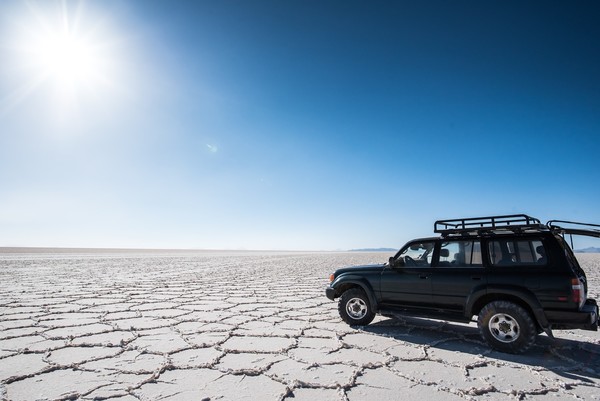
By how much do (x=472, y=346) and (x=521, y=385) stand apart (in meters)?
1.38

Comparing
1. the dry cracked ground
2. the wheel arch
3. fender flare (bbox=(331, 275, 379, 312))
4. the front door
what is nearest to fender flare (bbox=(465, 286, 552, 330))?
the wheel arch

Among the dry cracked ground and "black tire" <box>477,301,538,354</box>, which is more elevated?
"black tire" <box>477,301,538,354</box>

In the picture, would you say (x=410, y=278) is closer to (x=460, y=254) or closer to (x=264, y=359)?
(x=460, y=254)

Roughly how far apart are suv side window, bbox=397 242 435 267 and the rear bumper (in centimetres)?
177

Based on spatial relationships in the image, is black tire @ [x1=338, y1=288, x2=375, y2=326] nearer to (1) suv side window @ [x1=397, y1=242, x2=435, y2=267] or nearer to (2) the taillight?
(1) suv side window @ [x1=397, y1=242, x2=435, y2=267]

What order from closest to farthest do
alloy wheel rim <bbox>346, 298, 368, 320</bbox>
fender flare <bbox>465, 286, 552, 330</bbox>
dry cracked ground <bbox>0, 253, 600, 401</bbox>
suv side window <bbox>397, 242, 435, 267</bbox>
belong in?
dry cracked ground <bbox>0, 253, 600, 401</bbox>
fender flare <bbox>465, 286, 552, 330</bbox>
suv side window <bbox>397, 242, 435, 267</bbox>
alloy wheel rim <bbox>346, 298, 368, 320</bbox>

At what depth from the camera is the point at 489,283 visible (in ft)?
16.1

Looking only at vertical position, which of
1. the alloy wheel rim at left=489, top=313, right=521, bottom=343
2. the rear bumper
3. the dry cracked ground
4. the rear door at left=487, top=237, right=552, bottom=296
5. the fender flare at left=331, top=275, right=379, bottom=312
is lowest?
the dry cracked ground

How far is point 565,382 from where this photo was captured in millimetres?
3637

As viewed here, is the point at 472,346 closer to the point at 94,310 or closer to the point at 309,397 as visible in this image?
the point at 309,397

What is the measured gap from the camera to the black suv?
4.47m

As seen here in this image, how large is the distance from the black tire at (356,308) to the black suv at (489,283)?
0.06ft

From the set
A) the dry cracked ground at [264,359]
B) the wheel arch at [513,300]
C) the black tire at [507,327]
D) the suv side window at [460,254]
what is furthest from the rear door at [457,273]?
the dry cracked ground at [264,359]

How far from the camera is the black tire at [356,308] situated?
6.04 metres
